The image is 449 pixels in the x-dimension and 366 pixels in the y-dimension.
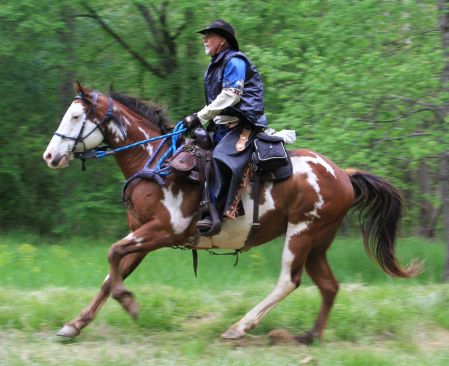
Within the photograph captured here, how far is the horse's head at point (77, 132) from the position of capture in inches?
240

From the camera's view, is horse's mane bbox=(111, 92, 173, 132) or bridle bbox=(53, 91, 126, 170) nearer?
bridle bbox=(53, 91, 126, 170)

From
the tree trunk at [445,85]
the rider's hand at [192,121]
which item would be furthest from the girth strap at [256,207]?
the tree trunk at [445,85]

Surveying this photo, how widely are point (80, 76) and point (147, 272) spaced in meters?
6.76

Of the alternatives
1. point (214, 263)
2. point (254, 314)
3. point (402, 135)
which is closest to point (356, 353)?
point (254, 314)

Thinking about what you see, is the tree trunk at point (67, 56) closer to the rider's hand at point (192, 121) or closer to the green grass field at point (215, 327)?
the green grass field at point (215, 327)

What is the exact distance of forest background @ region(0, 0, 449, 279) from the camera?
10070mm

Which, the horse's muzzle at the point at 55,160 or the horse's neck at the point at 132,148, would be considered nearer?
the horse's muzzle at the point at 55,160

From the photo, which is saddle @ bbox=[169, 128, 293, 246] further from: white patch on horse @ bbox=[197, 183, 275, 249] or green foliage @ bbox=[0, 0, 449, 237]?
green foliage @ bbox=[0, 0, 449, 237]

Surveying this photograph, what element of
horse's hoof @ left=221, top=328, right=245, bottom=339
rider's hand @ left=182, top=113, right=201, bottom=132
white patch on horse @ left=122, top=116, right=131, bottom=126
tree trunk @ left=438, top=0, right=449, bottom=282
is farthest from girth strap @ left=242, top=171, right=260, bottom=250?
tree trunk @ left=438, top=0, right=449, bottom=282

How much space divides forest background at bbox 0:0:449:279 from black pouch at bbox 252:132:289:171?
8.21 feet

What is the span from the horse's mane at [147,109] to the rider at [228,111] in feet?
1.55

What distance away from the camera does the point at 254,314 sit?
20.2ft

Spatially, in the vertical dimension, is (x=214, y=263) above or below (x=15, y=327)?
below

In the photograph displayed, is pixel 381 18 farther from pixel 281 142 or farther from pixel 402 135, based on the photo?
pixel 281 142
